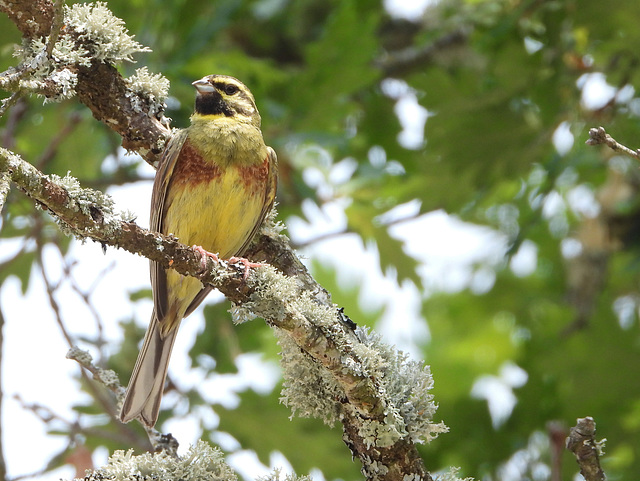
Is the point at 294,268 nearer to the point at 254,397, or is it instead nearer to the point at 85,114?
the point at 254,397

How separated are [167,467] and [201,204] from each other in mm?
1953

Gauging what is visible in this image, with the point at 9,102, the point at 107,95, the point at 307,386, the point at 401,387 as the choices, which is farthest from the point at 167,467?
the point at 107,95

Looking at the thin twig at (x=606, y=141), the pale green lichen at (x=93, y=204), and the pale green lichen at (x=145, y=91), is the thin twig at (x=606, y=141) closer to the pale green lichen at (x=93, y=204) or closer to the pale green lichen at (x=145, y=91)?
the pale green lichen at (x=93, y=204)

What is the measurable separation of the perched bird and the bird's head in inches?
13.1

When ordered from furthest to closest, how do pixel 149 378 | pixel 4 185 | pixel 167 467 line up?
pixel 149 378
pixel 167 467
pixel 4 185

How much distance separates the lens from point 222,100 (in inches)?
208

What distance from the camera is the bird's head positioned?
523cm

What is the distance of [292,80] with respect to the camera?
6.17m

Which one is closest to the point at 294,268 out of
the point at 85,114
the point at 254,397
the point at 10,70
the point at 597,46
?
the point at 10,70

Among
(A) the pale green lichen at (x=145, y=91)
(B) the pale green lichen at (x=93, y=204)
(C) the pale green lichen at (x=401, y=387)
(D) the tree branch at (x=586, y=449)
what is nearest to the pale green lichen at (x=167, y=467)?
(C) the pale green lichen at (x=401, y=387)

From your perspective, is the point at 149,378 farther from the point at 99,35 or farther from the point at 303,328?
the point at 99,35

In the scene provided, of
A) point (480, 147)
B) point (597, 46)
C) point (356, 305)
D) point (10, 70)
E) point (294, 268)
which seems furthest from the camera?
Result: point (356, 305)

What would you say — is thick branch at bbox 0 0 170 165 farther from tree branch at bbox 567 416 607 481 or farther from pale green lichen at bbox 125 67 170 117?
tree branch at bbox 567 416 607 481

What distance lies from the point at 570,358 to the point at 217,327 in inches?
111
